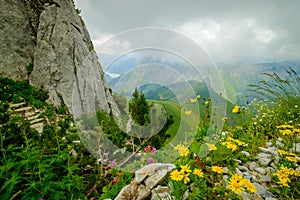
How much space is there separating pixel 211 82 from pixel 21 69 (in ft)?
33.4

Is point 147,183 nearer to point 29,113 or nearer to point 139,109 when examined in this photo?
point 139,109

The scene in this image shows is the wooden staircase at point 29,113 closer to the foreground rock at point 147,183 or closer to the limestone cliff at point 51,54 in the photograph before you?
the limestone cliff at point 51,54

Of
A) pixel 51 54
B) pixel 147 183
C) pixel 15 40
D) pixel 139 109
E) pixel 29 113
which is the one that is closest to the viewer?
pixel 147 183

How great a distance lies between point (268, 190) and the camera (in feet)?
5.70

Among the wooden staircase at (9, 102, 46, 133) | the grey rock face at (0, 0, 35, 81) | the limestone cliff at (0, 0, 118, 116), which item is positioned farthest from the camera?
the grey rock face at (0, 0, 35, 81)

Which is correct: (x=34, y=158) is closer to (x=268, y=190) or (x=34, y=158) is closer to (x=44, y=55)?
(x=268, y=190)

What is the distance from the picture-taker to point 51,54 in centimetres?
974

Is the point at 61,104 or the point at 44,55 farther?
the point at 44,55

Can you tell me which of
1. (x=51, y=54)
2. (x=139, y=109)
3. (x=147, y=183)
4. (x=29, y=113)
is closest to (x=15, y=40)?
(x=51, y=54)

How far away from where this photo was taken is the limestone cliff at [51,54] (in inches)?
373

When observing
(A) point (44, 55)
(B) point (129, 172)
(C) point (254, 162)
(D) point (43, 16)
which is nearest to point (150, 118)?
(B) point (129, 172)

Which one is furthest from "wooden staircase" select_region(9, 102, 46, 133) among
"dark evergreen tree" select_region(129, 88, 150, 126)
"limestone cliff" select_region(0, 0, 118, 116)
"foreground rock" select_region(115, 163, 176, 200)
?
"foreground rock" select_region(115, 163, 176, 200)

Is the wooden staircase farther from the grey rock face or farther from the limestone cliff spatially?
the grey rock face

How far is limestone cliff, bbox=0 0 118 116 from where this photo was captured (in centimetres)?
947
